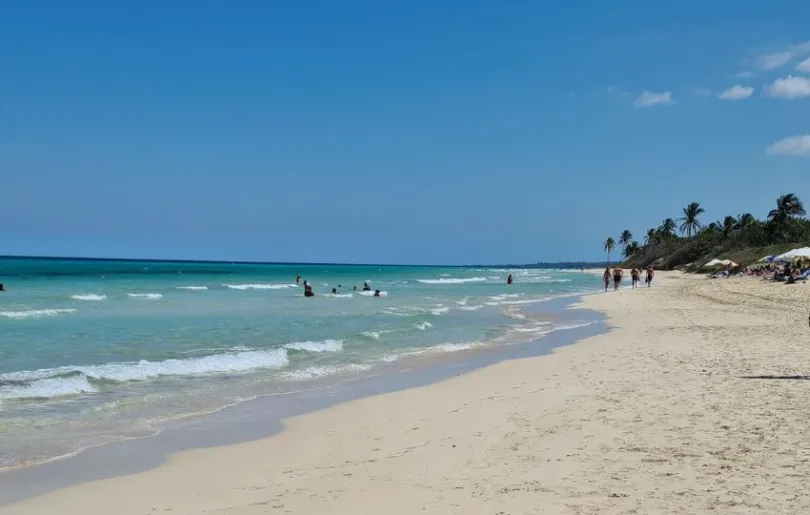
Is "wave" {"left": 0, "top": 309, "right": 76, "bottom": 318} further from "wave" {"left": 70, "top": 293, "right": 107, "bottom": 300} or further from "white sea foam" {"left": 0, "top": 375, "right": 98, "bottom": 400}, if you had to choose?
"white sea foam" {"left": 0, "top": 375, "right": 98, "bottom": 400}

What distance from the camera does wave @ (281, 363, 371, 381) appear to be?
12891mm

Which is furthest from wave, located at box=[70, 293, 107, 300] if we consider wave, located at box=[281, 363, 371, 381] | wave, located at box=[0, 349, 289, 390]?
wave, located at box=[281, 363, 371, 381]

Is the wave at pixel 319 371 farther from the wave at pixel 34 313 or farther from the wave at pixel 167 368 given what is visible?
the wave at pixel 34 313

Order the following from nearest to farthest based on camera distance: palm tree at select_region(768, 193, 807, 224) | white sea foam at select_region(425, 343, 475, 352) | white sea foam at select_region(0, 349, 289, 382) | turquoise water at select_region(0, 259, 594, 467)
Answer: turquoise water at select_region(0, 259, 594, 467) < white sea foam at select_region(0, 349, 289, 382) < white sea foam at select_region(425, 343, 475, 352) < palm tree at select_region(768, 193, 807, 224)

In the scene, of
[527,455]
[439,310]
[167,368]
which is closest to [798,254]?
[439,310]

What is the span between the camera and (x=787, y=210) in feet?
254

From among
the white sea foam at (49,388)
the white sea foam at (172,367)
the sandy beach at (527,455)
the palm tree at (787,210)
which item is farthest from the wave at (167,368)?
the palm tree at (787,210)

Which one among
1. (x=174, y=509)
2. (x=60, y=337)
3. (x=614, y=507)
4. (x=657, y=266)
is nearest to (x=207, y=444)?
(x=174, y=509)

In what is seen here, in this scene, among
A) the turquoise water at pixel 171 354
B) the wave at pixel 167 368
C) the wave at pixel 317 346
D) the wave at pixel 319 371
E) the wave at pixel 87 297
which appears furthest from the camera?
the wave at pixel 87 297

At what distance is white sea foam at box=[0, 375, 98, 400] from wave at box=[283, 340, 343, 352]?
586cm

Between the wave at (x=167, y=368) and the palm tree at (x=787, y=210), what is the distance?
8055cm

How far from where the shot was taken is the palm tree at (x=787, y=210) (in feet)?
252

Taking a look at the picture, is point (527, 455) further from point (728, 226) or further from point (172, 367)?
point (728, 226)

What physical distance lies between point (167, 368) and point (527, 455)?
9.24 meters
